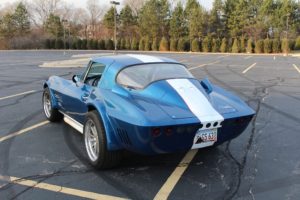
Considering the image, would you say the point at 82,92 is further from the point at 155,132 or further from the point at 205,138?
the point at 205,138

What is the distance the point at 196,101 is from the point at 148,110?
0.69m

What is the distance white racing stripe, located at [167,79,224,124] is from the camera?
440cm

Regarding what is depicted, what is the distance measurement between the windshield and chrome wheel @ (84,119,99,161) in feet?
2.33

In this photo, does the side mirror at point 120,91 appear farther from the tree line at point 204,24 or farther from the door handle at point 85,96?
the tree line at point 204,24

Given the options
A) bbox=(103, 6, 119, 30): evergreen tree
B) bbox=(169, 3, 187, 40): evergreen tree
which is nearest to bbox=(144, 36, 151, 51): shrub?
bbox=(169, 3, 187, 40): evergreen tree

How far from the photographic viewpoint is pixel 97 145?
16.1 ft

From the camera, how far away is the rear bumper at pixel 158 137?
4.16 meters

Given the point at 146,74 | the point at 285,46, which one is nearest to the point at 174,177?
the point at 146,74

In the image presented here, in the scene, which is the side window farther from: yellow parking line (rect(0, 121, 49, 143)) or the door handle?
yellow parking line (rect(0, 121, 49, 143))

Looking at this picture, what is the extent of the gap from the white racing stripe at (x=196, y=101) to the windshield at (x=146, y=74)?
0.70 ft

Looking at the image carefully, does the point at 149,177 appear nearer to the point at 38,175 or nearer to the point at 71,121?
the point at 38,175

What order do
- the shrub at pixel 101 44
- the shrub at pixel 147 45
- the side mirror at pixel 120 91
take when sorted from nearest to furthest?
the side mirror at pixel 120 91, the shrub at pixel 147 45, the shrub at pixel 101 44

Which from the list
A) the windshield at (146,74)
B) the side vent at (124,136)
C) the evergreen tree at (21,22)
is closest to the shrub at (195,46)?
the evergreen tree at (21,22)

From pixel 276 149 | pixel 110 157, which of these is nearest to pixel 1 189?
pixel 110 157
